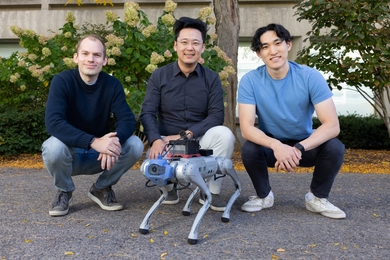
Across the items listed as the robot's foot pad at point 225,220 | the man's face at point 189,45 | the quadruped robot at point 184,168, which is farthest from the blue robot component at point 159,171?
the man's face at point 189,45

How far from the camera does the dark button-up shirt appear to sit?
13.8 ft

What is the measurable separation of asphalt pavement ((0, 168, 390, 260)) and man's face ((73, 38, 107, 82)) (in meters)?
1.18

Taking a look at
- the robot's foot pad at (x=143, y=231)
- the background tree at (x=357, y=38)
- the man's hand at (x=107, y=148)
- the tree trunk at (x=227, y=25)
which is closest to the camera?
the robot's foot pad at (x=143, y=231)

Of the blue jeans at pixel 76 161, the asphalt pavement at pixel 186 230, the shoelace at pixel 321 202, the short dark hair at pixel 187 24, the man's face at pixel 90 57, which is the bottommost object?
the asphalt pavement at pixel 186 230

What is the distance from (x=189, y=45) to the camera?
401cm

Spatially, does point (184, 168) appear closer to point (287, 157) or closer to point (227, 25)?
point (287, 157)

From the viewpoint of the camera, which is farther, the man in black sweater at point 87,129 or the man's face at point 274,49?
the man's face at point 274,49

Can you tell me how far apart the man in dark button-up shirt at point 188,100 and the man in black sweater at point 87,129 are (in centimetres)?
28

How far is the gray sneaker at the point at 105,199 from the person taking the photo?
402 centimetres

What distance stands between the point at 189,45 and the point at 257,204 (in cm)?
148

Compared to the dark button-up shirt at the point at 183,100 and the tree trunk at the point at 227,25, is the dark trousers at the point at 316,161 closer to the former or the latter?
the dark button-up shirt at the point at 183,100

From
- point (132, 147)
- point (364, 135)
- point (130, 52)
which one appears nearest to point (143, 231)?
point (132, 147)

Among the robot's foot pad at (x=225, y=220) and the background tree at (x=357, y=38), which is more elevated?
the background tree at (x=357, y=38)

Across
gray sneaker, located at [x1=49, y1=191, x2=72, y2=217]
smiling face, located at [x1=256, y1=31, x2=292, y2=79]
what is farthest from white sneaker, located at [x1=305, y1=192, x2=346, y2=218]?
gray sneaker, located at [x1=49, y1=191, x2=72, y2=217]
